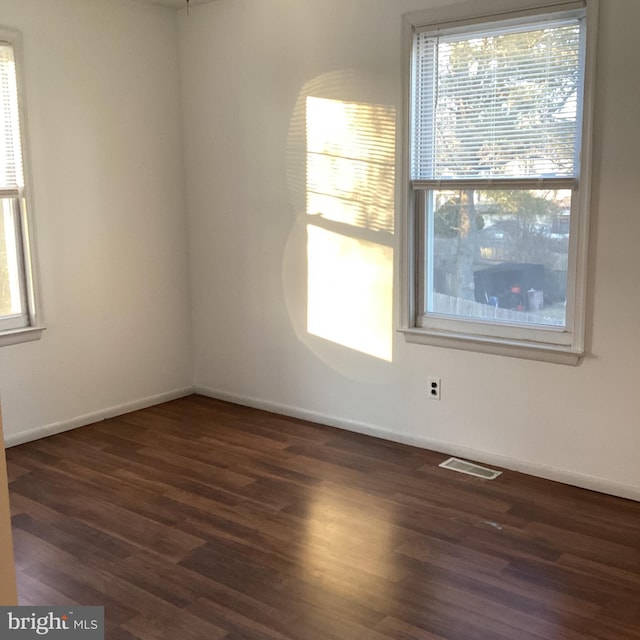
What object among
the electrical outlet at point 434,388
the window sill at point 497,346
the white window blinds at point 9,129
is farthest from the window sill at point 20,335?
the electrical outlet at point 434,388

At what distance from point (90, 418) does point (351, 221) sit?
2.01 metres

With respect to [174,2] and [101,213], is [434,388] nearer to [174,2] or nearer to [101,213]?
[101,213]

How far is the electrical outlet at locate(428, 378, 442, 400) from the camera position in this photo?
397cm

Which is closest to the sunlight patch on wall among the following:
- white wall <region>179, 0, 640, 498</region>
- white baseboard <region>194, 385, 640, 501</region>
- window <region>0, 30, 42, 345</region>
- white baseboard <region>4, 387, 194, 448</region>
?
white wall <region>179, 0, 640, 498</region>

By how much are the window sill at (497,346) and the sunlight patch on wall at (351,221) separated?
215 mm

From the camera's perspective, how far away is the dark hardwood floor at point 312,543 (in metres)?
2.50

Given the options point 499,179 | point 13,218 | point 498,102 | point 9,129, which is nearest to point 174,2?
point 9,129

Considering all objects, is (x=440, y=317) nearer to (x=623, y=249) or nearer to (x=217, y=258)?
(x=623, y=249)

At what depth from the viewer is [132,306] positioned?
475 centimetres

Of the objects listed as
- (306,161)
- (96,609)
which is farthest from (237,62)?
(96,609)

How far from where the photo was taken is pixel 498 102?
140 inches

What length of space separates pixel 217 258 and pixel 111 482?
5.68 ft

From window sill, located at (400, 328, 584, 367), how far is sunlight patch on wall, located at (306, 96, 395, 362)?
→ 215 millimetres

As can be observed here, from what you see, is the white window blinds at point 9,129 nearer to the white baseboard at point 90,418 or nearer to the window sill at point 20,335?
the window sill at point 20,335
